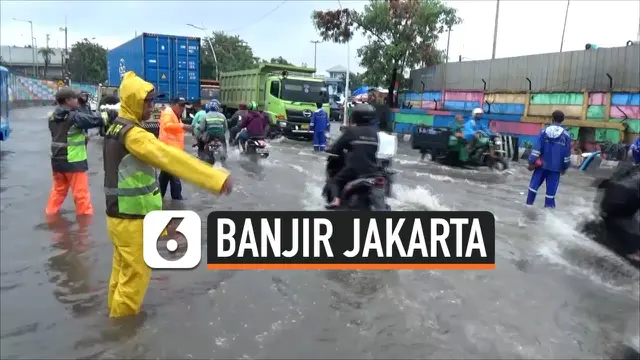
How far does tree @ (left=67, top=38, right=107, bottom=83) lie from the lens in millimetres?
67938

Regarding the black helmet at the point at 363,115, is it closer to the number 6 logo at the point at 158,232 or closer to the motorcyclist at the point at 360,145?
the motorcyclist at the point at 360,145

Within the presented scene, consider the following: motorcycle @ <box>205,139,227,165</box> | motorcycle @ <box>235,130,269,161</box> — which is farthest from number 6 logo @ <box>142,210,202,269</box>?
motorcycle @ <box>235,130,269,161</box>

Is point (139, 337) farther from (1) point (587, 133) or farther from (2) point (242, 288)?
(1) point (587, 133)

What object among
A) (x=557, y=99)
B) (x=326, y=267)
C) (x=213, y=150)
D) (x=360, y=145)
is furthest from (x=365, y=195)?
(x=557, y=99)

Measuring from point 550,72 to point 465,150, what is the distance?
8.17 meters

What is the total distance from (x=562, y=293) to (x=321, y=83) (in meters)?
17.7

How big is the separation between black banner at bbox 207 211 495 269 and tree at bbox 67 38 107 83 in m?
68.9

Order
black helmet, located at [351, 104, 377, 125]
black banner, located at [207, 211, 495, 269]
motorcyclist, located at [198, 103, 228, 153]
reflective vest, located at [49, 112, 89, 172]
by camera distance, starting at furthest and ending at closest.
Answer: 1. motorcyclist, located at [198, 103, 228, 153]
2. reflective vest, located at [49, 112, 89, 172]
3. black helmet, located at [351, 104, 377, 125]
4. black banner, located at [207, 211, 495, 269]

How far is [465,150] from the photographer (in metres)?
14.3

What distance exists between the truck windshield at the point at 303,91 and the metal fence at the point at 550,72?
6993mm

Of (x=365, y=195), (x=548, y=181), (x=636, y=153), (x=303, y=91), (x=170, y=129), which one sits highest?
(x=303, y=91)

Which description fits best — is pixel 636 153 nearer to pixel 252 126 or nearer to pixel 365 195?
pixel 365 195

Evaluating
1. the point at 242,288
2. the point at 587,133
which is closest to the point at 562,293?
the point at 242,288

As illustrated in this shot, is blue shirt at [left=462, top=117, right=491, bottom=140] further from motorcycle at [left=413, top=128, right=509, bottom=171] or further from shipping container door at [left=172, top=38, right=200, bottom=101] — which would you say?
shipping container door at [left=172, top=38, right=200, bottom=101]
